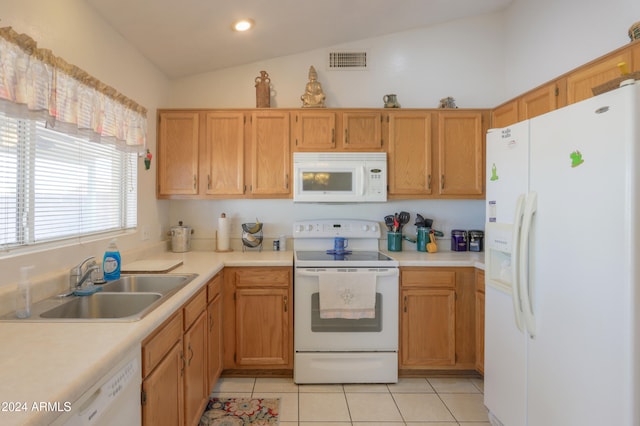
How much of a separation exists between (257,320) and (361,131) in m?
1.76

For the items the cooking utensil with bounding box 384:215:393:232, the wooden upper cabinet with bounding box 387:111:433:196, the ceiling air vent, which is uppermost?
the ceiling air vent

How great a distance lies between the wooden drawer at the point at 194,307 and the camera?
1708mm

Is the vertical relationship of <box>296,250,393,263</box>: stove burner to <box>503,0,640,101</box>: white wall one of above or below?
below

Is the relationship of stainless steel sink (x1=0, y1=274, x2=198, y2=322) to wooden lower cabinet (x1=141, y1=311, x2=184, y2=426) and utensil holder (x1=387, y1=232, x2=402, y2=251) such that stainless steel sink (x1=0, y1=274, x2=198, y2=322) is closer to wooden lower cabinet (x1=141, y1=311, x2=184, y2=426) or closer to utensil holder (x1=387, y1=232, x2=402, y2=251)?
wooden lower cabinet (x1=141, y1=311, x2=184, y2=426)

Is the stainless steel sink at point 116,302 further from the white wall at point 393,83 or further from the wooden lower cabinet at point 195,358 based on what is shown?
the white wall at point 393,83

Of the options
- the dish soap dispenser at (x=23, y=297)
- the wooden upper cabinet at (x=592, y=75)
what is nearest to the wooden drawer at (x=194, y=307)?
the dish soap dispenser at (x=23, y=297)

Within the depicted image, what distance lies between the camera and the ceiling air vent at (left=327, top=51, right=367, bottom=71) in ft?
10.2

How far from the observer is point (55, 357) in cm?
95

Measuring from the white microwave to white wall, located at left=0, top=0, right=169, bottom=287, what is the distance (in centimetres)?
121

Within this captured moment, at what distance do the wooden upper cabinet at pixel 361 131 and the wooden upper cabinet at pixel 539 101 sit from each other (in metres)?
1.06

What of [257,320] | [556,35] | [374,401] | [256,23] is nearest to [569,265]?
[374,401]

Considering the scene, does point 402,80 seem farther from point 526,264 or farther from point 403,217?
point 526,264

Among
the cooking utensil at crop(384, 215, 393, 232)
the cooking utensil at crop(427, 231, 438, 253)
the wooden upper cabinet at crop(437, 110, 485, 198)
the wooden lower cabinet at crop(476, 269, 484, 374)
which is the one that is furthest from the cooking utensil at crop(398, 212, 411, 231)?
the wooden lower cabinet at crop(476, 269, 484, 374)

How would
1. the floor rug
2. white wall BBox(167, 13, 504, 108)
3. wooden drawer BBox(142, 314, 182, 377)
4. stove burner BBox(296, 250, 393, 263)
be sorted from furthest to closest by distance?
1. white wall BBox(167, 13, 504, 108)
2. stove burner BBox(296, 250, 393, 263)
3. the floor rug
4. wooden drawer BBox(142, 314, 182, 377)
